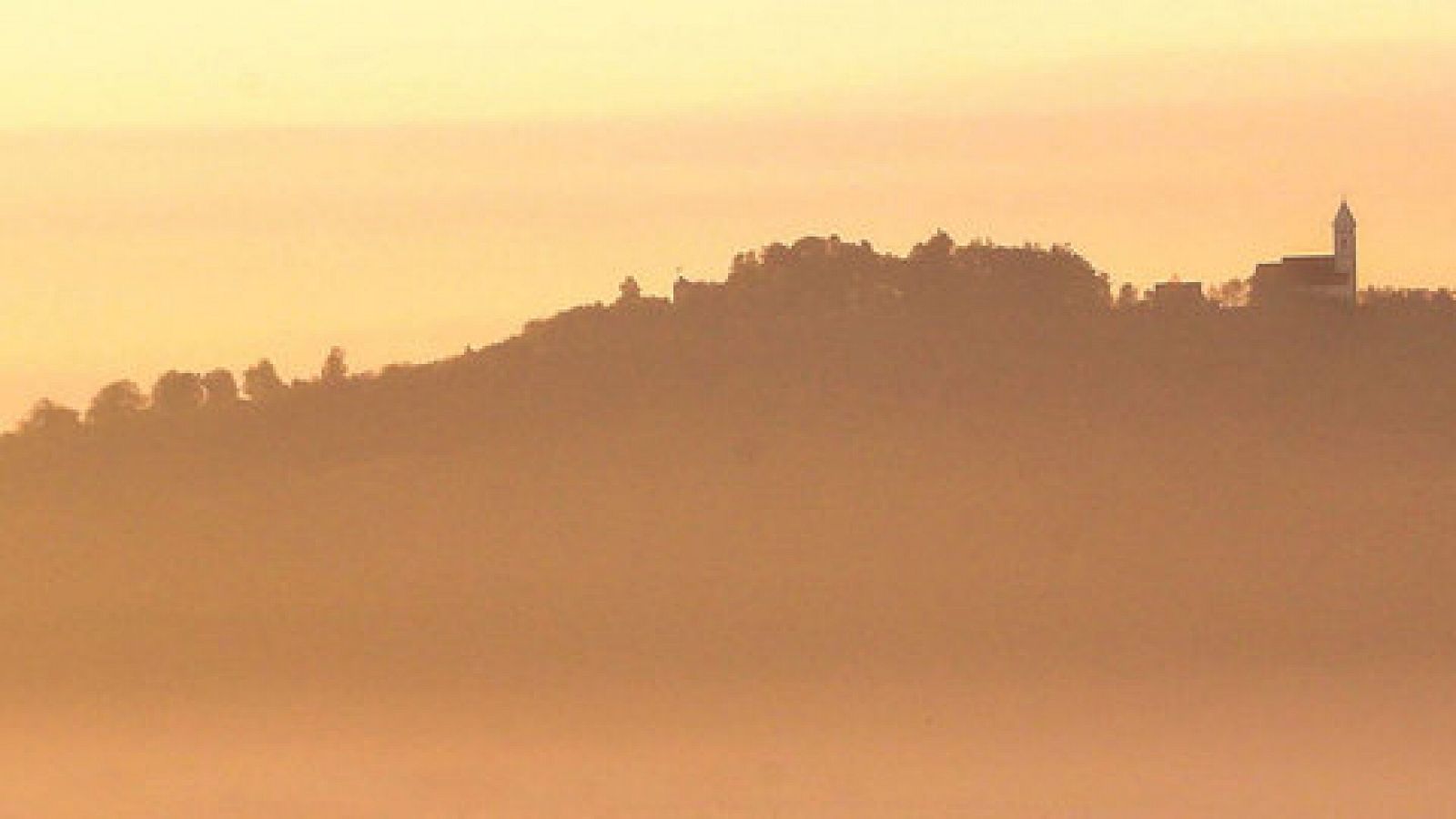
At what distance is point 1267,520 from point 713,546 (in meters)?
21.1

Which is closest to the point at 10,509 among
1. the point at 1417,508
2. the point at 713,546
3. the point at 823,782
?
the point at 713,546

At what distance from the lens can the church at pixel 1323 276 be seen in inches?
4188

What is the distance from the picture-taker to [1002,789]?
67.2 m

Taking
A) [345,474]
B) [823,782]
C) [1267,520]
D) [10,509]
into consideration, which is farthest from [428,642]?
[823,782]

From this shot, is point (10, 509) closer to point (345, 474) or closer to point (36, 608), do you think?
point (36, 608)

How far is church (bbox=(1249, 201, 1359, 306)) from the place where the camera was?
10638 cm

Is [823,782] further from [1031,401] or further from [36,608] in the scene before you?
[1031,401]

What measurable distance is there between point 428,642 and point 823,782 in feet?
226

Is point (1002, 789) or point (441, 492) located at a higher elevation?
point (441, 492)

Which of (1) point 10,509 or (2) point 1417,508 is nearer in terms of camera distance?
(1) point 10,509

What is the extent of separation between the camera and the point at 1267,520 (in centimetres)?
14412

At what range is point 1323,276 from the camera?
110 metres

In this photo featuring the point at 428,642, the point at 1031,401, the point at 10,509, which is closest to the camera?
the point at 10,509

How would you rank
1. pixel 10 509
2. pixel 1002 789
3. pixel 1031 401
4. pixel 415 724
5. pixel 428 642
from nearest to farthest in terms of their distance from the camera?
pixel 1002 789 < pixel 415 724 < pixel 10 509 < pixel 428 642 < pixel 1031 401
